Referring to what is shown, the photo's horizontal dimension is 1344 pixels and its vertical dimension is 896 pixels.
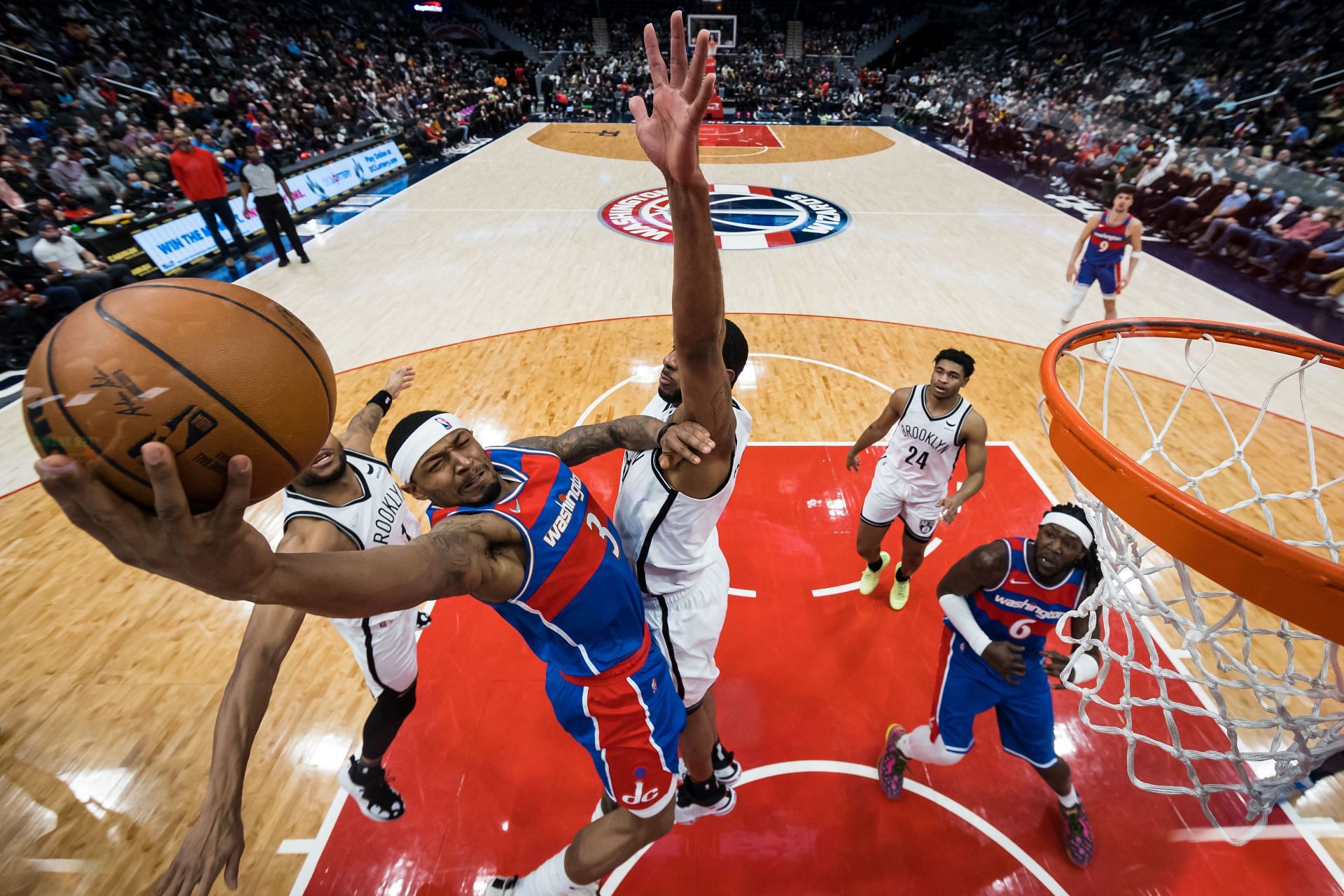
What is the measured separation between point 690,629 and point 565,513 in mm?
936

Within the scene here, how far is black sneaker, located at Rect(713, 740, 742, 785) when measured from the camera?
114 inches

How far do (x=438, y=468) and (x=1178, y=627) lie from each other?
240 centimetres

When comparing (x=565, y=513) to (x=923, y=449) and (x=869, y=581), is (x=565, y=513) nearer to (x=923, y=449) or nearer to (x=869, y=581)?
(x=923, y=449)

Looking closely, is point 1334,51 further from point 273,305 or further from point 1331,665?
point 273,305

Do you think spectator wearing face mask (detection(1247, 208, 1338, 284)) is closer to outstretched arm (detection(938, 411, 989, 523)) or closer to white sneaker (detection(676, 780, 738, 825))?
outstretched arm (detection(938, 411, 989, 523))

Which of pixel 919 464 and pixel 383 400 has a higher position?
pixel 383 400

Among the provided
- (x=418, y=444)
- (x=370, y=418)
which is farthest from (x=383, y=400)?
(x=418, y=444)

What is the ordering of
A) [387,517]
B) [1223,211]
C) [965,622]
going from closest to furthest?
[965,622], [387,517], [1223,211]

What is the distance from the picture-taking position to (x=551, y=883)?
228 centimetres

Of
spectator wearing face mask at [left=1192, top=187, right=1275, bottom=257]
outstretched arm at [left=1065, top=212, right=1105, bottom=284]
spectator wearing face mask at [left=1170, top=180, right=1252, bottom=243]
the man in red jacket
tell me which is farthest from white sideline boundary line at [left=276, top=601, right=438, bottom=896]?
spectator wearing face mask at [left=1170, top=180, right=1252, bottom=243]

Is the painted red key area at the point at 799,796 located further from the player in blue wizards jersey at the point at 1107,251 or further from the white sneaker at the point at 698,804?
the player in blue wizards jersey at the point at 1107,251

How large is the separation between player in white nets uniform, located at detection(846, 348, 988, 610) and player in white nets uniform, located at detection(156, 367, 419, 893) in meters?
2.51

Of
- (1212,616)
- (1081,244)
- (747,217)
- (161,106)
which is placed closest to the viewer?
(1212,616)

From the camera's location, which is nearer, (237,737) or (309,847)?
(237,737)
